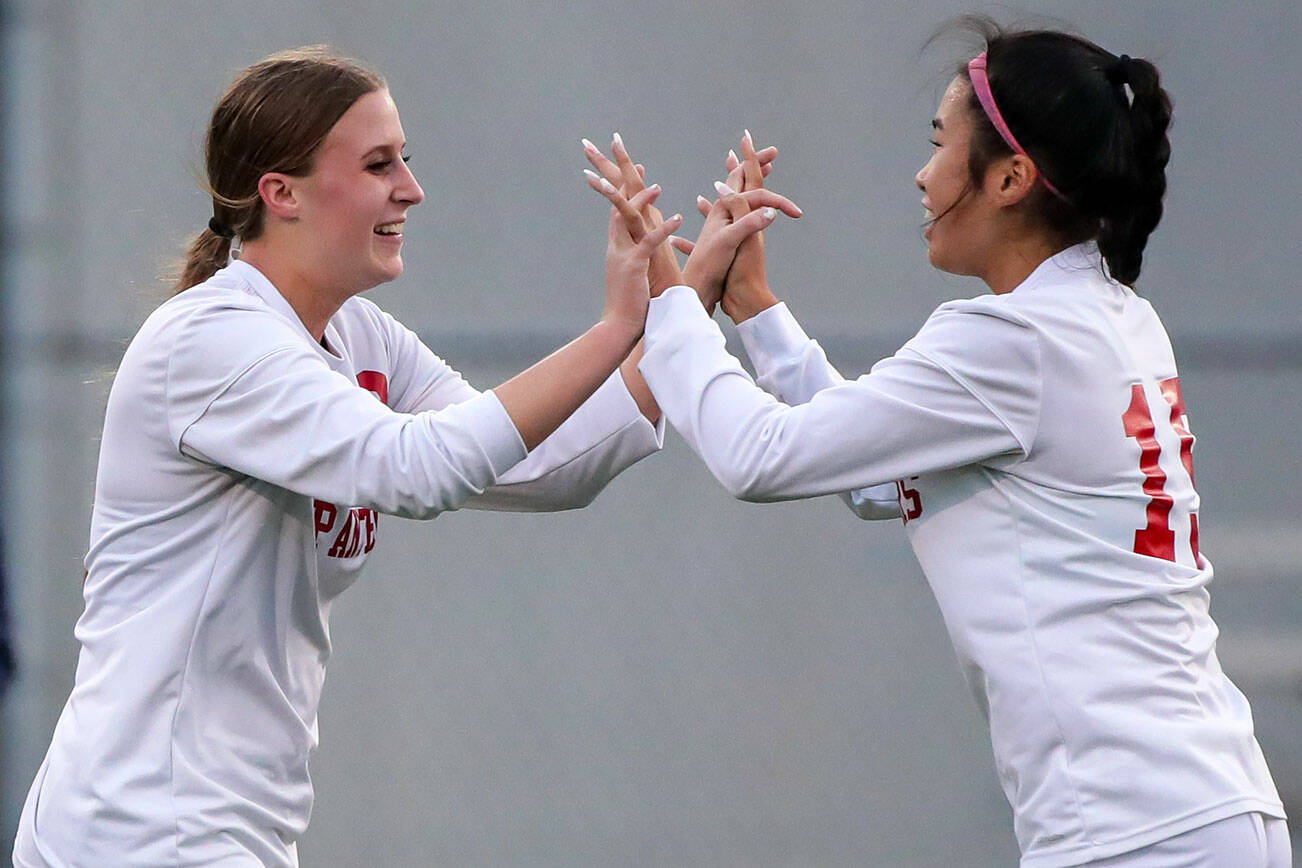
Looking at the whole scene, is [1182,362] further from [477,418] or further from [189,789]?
[189,789]

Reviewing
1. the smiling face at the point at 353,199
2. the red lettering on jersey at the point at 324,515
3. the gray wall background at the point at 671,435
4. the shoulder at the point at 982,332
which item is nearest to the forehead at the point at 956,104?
the shoulder at the point at 982,332

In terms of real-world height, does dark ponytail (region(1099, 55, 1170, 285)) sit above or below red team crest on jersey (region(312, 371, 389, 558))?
above

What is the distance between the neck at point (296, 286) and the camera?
6.74 feet

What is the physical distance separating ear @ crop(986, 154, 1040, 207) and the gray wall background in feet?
5.48

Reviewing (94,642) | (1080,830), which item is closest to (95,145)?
(94,642)

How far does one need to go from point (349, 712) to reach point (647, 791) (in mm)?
702

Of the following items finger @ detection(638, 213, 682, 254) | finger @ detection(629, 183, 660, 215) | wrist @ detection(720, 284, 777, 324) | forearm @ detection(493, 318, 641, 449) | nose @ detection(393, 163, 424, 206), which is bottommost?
forearm @ detection(493, 318, 641, 449)

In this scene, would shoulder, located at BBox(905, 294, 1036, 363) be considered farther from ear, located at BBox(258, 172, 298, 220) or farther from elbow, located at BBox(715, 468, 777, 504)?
ear, located at BBox(258, 172, 298, 220)

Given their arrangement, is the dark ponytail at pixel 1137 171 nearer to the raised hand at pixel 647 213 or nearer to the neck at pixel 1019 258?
the neck at pixel 1019 258

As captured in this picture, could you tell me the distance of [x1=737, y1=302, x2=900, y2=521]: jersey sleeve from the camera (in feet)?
7.27

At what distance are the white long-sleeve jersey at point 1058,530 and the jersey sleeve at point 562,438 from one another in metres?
0.40

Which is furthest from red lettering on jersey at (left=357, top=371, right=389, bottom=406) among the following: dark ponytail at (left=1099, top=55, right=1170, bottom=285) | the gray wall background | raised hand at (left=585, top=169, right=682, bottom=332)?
the gray wall background

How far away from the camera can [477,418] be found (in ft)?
6.16

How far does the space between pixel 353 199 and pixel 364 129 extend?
0.09m
